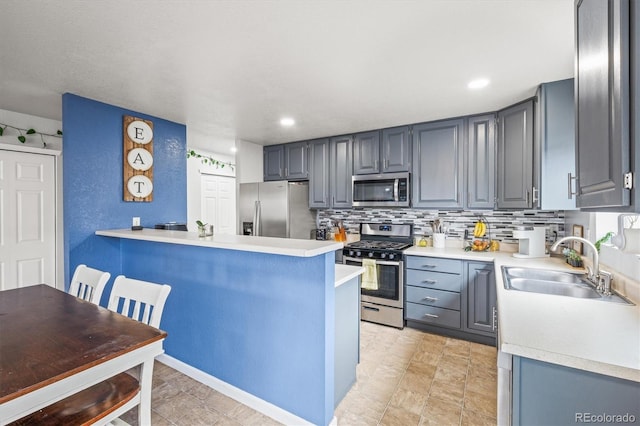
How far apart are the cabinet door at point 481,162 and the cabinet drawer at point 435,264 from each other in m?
0.65

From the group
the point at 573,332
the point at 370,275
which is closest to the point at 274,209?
the point at 370,275

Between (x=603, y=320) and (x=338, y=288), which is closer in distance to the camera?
(x=603, y=320)

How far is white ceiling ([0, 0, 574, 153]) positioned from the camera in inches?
57.8

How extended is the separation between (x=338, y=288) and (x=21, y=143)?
11.5 feet

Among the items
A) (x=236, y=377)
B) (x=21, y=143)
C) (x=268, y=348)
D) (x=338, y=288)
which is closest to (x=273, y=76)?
(x=338, y=288)

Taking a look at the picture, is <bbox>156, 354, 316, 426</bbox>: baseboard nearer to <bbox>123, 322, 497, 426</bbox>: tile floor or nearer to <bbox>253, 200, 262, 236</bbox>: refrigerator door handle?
<bbox>123, 322, 497, 426</bbox>: tile floor

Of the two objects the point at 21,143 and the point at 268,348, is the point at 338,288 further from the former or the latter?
the point at 21,143

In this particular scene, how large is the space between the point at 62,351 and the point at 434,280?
9.46ft

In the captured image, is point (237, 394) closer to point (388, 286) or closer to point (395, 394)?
point (395, 394)

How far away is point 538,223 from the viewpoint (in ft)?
9.91

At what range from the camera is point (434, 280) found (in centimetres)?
302

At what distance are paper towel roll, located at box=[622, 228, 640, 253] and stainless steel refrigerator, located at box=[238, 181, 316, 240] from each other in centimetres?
306

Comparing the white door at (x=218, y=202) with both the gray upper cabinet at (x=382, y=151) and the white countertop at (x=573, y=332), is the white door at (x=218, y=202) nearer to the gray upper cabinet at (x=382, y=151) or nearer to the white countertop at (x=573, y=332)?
the gray upper cabinet at (x=382, y=151)

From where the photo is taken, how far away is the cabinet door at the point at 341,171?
12.5ft
